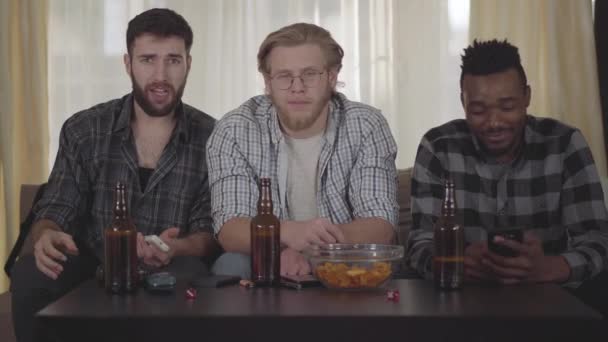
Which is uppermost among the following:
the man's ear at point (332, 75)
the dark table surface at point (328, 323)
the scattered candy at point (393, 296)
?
the man's ear at point (332, 75)

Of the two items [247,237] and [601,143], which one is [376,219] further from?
[601,143]

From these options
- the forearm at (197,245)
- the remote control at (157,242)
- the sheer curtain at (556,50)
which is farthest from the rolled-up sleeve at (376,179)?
the sheer curtain at (556,50)

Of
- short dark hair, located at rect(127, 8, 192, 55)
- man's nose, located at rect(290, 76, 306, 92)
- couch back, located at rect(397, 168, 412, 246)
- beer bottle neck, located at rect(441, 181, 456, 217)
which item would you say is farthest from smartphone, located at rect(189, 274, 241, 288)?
couch back, located at rect(397, 168, 412, 246)

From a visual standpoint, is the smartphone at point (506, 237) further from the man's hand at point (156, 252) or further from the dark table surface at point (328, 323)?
the man's hand at point (156, 252)

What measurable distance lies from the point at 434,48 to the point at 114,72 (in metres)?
1.49

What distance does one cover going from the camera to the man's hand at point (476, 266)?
2.12 metres

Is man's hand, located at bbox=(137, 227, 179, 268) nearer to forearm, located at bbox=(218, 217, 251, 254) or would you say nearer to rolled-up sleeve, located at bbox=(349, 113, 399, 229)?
forearm, located at bbox=(218, 217, 251, 254)

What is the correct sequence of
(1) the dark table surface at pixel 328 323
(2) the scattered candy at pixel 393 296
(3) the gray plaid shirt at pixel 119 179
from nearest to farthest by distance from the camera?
(1) the dark table surface at pixel 328 323 → (2) the scattered candy at pixel 393 296 → (3) the gray plaid shirt at pixel 119 179

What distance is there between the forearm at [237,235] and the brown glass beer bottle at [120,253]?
50cm

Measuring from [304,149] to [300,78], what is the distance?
0.23 m

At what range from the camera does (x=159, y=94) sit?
280cm

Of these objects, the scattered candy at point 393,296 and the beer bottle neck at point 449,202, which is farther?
the beer bottle neck at point 449,202

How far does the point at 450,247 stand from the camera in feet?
6.23

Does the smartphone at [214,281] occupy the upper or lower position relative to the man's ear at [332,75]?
lower
